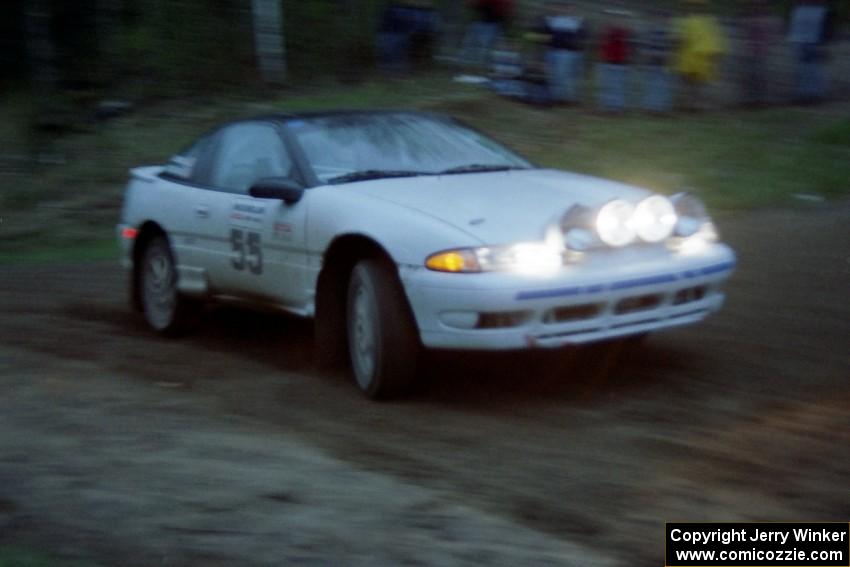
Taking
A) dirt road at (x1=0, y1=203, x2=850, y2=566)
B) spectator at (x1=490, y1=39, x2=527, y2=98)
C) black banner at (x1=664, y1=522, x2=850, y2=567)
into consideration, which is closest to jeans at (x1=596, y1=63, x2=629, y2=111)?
spectator at (x1=490, y1=39, x2=527, y2=98)

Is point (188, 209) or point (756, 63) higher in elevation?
point (756, 63)

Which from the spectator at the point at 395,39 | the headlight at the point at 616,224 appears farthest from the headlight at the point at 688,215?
the spectator at the point at 395,39

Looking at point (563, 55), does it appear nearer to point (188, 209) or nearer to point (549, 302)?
point (188, 209)

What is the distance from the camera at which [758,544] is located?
419 cm

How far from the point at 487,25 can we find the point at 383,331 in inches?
590

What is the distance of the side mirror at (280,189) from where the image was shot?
21.6 feet

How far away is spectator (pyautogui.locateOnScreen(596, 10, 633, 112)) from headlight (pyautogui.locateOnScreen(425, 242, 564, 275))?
12.2m

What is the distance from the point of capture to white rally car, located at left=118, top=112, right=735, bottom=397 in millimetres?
5727

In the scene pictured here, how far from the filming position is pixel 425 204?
6.10 meters

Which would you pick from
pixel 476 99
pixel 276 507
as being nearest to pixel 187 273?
pixel 276 507

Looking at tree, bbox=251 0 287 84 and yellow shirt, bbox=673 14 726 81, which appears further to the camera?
tree, bbox=251 0 287 84

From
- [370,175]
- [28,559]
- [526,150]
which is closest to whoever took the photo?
[28,559]

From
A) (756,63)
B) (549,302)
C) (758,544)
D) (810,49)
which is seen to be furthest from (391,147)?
(756,63)

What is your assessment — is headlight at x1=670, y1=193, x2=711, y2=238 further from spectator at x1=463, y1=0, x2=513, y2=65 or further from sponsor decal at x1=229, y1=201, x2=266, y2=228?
spectator at x1=463, y1=0, x2=513, y2=65
